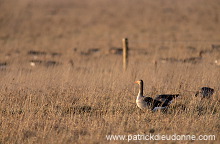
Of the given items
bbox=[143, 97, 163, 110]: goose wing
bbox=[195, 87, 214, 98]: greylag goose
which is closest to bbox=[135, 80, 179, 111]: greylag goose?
bbox=[143, 97, 163, 110]: goose wing

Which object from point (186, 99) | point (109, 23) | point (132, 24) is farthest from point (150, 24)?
point (186, 99)

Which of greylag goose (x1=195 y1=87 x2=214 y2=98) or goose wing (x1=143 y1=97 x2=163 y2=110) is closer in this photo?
goose wing (x1=143 y1=97 x2=163 y2=110)

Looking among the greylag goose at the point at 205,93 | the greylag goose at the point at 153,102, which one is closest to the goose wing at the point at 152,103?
the greylag goose at the point at 153,102

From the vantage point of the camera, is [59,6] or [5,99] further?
[59,6]

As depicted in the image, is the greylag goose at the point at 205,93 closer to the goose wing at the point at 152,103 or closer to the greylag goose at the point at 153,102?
the greylag goose at the point at 153,102

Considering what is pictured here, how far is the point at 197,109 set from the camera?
7.77 metres

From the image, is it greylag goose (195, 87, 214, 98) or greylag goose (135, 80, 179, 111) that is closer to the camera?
greylag goose (135, 80, 179, 111)

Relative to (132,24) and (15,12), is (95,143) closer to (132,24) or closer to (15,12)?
(132,24)

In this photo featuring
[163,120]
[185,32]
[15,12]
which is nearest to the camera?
[163,120]

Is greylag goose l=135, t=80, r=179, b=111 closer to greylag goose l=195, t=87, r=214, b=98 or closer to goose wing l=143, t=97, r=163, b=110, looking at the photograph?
goose wing l=143, t=97, r=163, b=110

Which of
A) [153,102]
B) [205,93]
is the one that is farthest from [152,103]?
[205,93]

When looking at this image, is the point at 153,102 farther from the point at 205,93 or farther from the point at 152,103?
the point at 205,93

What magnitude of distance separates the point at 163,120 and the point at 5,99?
386 cm

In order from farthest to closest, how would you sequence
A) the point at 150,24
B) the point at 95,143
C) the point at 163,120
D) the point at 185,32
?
1. the point at 150,24
2. the point at 185,32
3. the point at 163,120
4. the point at 95,143
